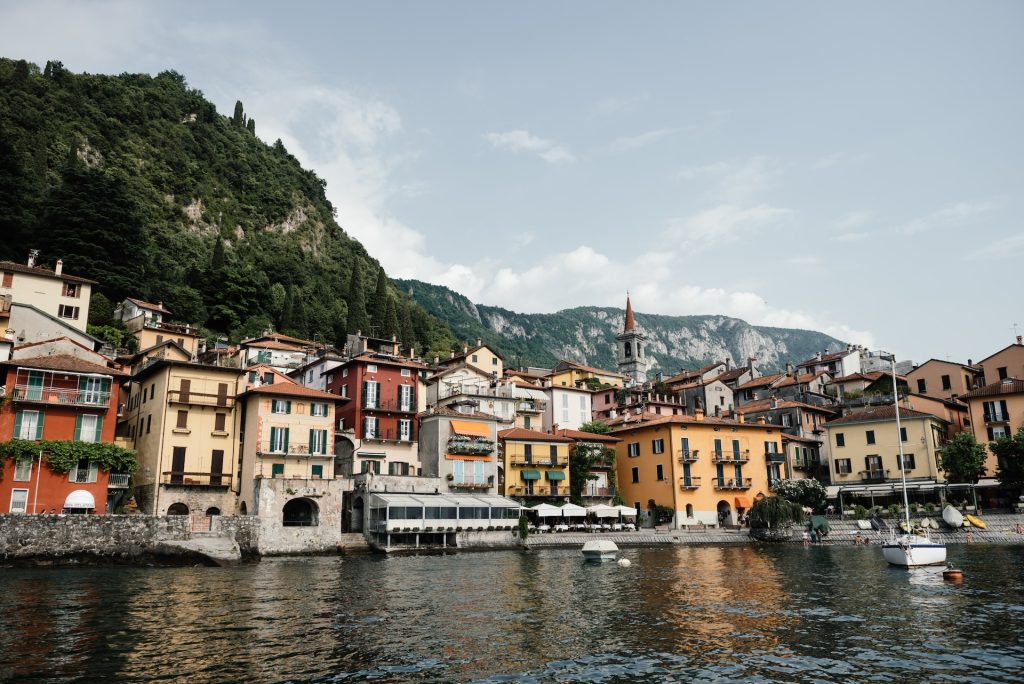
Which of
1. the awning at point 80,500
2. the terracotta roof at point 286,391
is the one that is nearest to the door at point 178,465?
the awning at point 80,500

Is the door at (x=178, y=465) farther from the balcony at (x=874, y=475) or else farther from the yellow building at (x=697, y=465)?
the balcony at (x=874, y=475)

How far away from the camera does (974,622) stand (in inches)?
815

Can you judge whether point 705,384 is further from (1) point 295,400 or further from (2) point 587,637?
(2) point 587,637

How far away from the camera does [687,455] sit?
65438mm

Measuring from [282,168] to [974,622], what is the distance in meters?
145

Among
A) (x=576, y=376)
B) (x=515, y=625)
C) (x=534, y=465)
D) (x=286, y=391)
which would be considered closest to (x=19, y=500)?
(x=286, y=391)

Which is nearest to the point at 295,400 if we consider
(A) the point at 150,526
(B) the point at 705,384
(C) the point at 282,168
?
(A) the point at 150,526

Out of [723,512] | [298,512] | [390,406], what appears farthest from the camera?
[723,512]

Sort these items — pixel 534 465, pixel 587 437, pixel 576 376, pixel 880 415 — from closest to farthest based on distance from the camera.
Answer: pixel 534 465 < pixel 587 437 < pixel 880 415 < pixel 576 376

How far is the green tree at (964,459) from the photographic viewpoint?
5900 cm

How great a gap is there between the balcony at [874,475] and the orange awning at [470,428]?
36256 millimetres

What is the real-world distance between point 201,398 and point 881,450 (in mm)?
58368

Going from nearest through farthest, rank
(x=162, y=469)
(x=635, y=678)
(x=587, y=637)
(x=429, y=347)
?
(x=635, y=678), (x=587, y=637), (x=162, y=469), (x=429, y=347)

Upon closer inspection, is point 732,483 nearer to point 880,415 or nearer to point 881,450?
point 881,450
